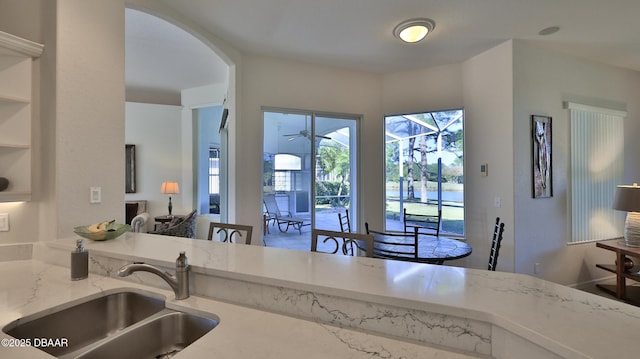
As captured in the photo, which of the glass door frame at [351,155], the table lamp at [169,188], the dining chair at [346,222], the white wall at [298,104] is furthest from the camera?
the table lamp at [169,188]

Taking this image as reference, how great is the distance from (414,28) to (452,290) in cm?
266

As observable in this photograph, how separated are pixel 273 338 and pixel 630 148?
5491 millimetres

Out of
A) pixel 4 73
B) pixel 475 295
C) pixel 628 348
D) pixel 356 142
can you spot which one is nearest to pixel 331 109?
pixel 356 142

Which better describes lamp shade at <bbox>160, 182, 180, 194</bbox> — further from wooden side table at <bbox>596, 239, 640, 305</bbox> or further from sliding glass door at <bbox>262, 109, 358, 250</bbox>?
wooden side table at <bbox>596, 239, 640, 305</bbox>

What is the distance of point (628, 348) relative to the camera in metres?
0.69

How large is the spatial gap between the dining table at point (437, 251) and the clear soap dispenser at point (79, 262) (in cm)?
215

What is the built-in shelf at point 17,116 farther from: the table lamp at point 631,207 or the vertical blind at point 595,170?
the table lamp at point 631,207

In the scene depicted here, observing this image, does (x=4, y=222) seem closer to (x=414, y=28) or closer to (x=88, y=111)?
(x=88, y=111)

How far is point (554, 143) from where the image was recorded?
3484 millimetres

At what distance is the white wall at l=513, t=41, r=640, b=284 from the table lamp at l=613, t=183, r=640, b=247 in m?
0.45

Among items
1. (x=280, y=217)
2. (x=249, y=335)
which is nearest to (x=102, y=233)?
(x=249, y=335)

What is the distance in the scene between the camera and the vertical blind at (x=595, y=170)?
142 inches

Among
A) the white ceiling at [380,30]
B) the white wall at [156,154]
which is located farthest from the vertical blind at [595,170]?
the white wall at [156,154]

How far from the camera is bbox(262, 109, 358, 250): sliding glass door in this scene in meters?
3.94
